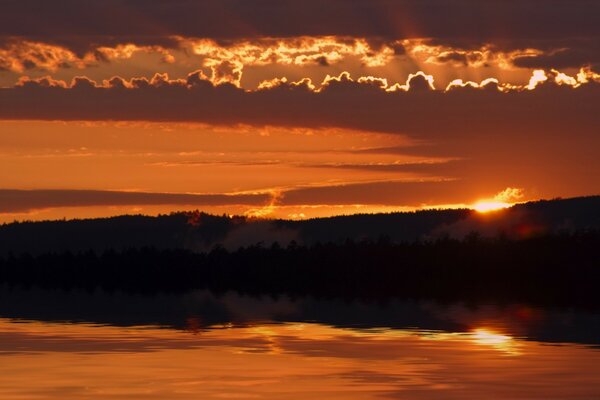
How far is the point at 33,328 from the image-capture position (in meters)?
80.7

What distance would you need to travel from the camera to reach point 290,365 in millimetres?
57156

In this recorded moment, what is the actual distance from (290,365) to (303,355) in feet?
15.1

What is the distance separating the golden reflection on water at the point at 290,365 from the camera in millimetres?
48562


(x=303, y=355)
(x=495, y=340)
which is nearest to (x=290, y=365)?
(x=303, y=355)

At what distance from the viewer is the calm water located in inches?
1933

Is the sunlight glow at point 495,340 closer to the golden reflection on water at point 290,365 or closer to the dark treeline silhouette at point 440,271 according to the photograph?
the golden reflection on water at point 290,365

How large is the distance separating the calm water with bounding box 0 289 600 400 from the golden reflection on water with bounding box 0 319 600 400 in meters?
0.04

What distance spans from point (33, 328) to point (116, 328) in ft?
12.7

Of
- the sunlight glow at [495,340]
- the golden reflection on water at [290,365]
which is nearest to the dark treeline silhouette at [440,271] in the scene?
the sunlight glow at [495,340]

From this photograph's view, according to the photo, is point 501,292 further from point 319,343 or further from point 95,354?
point 95,354

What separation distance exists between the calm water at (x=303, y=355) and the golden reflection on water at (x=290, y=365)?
0.04 metres

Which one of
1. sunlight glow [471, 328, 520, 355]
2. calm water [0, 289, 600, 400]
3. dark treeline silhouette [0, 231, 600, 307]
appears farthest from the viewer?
dark treeline silhouette [0, 231, 600, 307]

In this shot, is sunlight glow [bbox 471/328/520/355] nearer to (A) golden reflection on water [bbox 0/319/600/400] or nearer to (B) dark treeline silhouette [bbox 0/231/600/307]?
(A) golden reflection on water [bbox 0/319/600/400]

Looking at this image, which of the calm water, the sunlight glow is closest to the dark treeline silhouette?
the calm water
